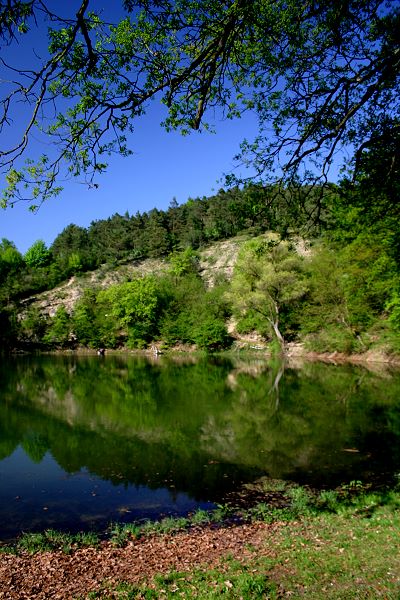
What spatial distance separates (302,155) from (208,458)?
10396 mm


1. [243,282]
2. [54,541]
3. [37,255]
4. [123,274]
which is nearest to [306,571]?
[54,541]

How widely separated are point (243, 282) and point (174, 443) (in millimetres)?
39349

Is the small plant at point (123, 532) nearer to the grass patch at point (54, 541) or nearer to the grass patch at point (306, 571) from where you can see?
the grass patch at point (54, 541)

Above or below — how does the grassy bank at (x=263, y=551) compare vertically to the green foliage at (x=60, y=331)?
below

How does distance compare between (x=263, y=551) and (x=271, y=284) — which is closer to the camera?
(x=263, y=551)

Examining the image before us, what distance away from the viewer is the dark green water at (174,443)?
1166cm

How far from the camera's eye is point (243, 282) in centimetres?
5481

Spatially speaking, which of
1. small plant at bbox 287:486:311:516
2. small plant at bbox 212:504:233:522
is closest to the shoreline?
small plant at bbox 287:486:311:516

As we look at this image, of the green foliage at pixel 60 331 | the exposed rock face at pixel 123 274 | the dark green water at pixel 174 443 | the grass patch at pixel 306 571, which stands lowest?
the dark green water at pixel 174 443

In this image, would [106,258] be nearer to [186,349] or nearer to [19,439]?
[186,349]

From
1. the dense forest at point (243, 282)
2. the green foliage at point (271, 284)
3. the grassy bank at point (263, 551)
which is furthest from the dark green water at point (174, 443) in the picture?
the green foliage at point (271, 284)

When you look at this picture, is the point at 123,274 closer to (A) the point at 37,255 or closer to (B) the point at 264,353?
(A) the point at 37,255

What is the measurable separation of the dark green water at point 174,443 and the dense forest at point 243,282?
682 centimetres

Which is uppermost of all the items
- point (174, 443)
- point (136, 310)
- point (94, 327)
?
point (136, 310)
